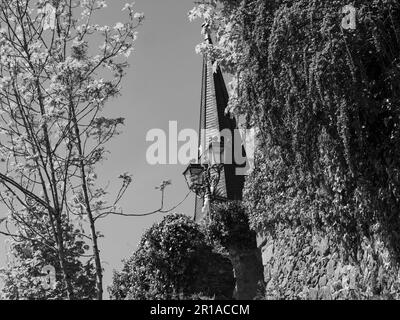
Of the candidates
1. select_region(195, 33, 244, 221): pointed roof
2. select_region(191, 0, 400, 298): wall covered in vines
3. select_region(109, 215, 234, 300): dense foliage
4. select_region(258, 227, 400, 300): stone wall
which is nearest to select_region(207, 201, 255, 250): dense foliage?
select_region(109, 215, 234, 300): dense foliage

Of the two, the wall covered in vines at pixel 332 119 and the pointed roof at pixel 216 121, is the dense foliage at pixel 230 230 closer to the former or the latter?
the wall covered in vines at pixel 332 119

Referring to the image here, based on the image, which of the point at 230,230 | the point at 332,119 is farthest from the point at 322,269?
the point at 230,230

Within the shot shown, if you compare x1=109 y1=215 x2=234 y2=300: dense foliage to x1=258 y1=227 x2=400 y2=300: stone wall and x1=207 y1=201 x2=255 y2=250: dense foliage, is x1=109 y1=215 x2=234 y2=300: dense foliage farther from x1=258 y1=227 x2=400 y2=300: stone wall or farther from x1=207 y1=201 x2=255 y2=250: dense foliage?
x1=258 y1=227 x2=400 y2=300: stone wall

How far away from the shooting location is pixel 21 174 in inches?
394

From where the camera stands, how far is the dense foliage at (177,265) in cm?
1352

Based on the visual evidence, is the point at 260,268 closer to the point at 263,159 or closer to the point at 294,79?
the point at 263,159

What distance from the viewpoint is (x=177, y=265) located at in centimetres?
1362

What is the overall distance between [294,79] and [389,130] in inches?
56.8

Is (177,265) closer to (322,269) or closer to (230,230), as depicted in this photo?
(230,230)

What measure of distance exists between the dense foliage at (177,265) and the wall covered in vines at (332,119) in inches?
127

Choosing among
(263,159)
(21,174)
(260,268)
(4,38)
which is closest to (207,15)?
(263,159)

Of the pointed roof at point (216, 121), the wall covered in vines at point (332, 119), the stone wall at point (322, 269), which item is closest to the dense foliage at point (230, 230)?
the stone wall at point (322, 269)
